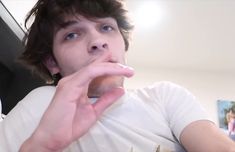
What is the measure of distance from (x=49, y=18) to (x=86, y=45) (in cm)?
19

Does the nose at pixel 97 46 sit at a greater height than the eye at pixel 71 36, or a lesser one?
lesser

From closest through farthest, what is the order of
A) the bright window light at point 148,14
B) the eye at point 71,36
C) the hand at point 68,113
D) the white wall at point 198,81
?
the hand at point 68,113
the eye at point 71,36
the bright window light at point 148,14
the white wall at point 198,81

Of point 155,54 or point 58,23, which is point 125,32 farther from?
point 155,54

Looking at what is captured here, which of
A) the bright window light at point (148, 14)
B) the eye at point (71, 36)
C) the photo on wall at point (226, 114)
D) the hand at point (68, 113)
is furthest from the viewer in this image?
the photo on wall at point (226, 114)

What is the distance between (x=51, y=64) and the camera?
81cm

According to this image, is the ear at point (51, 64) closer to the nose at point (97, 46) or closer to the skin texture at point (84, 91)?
the skin texture at point (84, 91)

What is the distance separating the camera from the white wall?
2.91 m

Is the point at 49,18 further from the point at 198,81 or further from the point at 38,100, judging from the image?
the point at 198,81

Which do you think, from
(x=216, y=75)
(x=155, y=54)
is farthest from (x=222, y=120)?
(x=155, y=54)

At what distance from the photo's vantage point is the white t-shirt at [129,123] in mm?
561

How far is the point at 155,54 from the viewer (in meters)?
2.77

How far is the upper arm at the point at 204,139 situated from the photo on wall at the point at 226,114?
2.19 metres

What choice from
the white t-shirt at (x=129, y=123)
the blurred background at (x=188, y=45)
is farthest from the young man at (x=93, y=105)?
the blurred background at (x=188, y=45)

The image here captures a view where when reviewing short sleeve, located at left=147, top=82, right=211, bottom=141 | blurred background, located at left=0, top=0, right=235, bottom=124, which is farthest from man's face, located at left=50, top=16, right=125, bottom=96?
blurred background, located at left=0, top=0, right=235, bottom=124
